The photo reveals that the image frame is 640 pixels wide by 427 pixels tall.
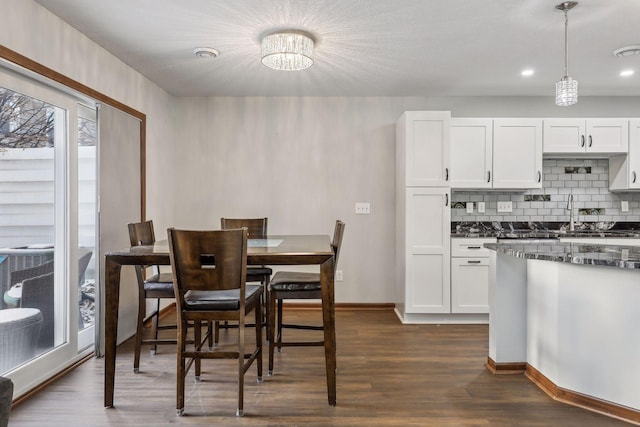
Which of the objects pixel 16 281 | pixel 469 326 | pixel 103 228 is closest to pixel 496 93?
pixel 469 326

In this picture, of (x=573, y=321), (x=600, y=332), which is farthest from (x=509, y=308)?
(x=600, y=332)

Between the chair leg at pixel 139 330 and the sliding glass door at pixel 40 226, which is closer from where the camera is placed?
the sliding glass door at pixel 40 226

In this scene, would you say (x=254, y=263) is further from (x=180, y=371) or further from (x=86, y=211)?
(x=86, y=211)

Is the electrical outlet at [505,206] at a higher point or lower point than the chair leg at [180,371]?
higher

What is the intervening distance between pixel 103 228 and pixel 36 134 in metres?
0.86

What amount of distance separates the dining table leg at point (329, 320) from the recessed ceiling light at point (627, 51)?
9.45 ft

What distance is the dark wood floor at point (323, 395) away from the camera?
7.10ft

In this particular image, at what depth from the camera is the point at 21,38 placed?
2340 millimetres

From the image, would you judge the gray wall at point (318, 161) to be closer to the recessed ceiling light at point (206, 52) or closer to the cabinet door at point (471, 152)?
the cabinet door at point (471, 152)

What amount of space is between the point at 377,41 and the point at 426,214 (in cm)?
173

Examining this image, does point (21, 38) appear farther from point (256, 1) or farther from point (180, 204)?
point (180, 204)

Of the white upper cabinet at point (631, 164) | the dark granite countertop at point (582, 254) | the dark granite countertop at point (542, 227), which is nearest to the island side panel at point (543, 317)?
the dark granite countertop at point (582, 254)

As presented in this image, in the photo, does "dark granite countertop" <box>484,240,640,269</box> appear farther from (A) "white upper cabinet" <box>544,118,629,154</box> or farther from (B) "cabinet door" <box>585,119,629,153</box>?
(B) "cabinet door" <box>585,119,629,153</box>

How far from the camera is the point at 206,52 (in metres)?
3.19
